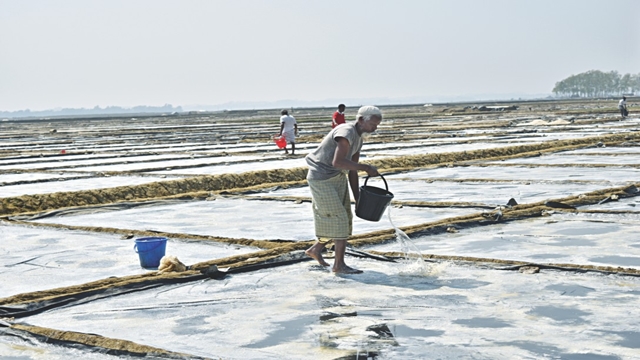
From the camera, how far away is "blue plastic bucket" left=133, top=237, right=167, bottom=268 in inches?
309

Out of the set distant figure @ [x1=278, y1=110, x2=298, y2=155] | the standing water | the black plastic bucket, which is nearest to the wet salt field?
the standing water

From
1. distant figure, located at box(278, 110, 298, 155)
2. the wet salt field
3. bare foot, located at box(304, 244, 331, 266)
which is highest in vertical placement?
distant figure, located at box(278, 110, 298, 155)

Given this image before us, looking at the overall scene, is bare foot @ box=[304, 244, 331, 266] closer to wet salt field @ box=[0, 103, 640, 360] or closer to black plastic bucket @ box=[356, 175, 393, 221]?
wet salt field @ box=[0, 103, 640, 360]

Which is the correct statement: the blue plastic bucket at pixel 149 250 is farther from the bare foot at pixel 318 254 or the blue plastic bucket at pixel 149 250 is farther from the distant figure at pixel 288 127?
the distant figure at pixel 288 127

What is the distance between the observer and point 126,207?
12453mm

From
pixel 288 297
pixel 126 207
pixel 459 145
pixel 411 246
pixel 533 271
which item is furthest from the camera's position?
pixel 459 145

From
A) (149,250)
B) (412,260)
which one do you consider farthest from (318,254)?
(149,250)

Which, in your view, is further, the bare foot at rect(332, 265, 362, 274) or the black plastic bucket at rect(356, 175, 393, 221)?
the black plastic bucket at rect(356, 175, 393, 221)

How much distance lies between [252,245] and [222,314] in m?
2.81

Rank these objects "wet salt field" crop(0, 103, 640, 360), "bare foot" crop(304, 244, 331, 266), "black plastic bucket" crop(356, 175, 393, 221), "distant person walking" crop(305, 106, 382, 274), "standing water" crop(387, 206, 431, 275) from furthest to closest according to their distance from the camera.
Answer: "bare foot" crop(304, 244, 331, 266)
"black plastic bucket" crop(356, 175, 393, 221)
"standing water" crop(387, 206, 431, 275)
"distant person walking" crop(305, 106, 382, 274)
"wet salt field" crop(0, 103, 640, 360)

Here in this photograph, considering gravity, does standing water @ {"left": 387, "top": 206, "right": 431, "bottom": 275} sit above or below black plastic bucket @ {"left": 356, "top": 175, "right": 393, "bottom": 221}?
below

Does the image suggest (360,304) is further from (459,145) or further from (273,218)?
(459,145)

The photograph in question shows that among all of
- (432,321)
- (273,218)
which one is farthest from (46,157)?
(432,321)

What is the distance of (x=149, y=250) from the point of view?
25.7ft
